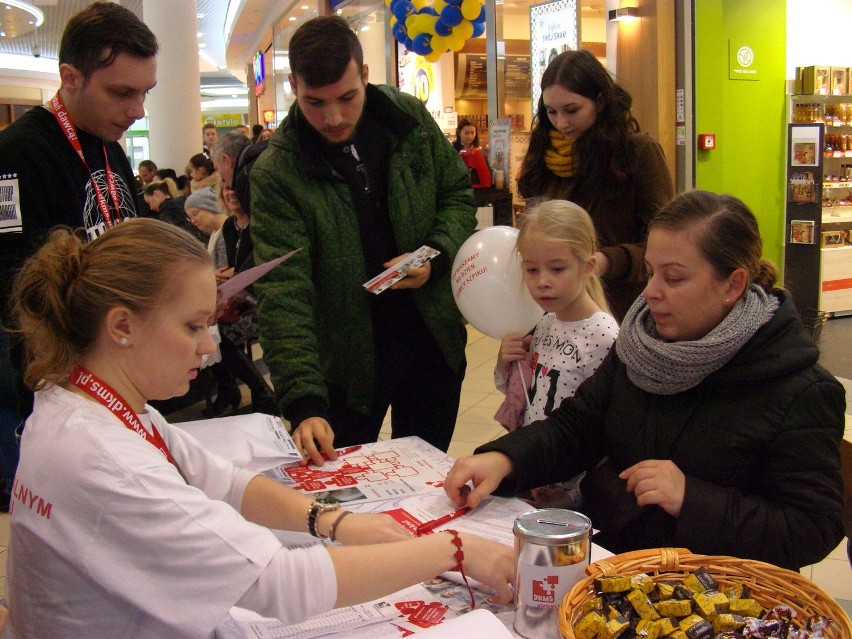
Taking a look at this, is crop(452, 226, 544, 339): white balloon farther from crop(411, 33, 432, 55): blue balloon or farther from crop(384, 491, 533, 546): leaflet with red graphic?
crop(411, 33, 432, 55): blue balloon

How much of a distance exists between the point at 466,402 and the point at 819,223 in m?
3.60

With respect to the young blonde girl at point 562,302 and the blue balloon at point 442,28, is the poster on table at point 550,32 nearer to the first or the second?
the blue balloon at point 442,28

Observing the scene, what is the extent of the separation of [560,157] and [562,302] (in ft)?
2.35

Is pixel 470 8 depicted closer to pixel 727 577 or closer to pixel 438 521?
pixel 438 521

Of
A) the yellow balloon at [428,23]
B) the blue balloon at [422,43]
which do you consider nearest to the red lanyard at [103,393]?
the yellow balloon at [428,23]

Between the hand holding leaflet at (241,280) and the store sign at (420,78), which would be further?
the store sign at (420,78)

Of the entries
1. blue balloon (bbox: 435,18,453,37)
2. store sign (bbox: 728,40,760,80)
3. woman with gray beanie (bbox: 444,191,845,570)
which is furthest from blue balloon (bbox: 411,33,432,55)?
woman with gray beanie (bbox: 444,191,845,570)

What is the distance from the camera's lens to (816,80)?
6840mm

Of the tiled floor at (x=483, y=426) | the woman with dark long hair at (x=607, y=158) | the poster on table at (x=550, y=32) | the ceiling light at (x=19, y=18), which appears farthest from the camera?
the ceiling light at (x=19, y=18)

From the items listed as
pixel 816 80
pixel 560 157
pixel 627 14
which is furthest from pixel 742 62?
pixel 560 157

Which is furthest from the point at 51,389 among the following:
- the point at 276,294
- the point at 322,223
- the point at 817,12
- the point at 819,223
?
the point at 817,12

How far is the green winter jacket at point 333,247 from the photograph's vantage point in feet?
6.42

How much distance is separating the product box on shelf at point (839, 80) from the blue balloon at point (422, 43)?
11.5ft

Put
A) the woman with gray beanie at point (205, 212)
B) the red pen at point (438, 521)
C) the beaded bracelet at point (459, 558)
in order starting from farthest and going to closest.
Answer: the woman with gray beanie at point (205, 212), the red pen at point (438, 521), the beaded bracelet at point (459, 558)
